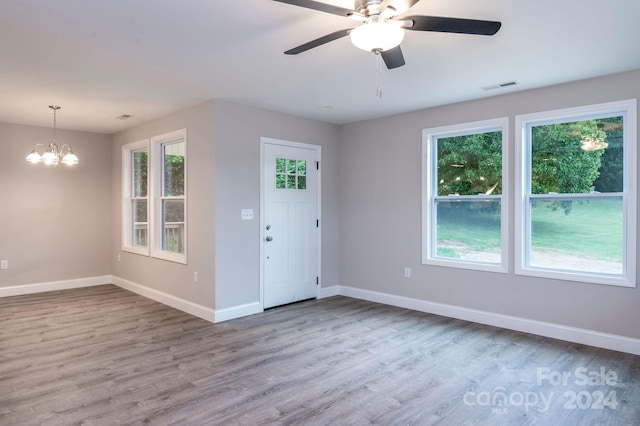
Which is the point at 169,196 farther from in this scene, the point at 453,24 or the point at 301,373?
the point at 453,24

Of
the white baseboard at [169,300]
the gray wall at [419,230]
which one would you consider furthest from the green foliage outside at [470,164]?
the white baseboard at [169,300]

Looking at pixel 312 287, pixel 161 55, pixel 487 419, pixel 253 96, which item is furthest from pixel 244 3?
pixel 312 287

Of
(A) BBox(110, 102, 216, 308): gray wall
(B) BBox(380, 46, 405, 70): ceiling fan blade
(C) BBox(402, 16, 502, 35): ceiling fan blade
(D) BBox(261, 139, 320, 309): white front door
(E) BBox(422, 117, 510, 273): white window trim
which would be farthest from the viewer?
(D) BBox(261, 139, 320, 309): white front door

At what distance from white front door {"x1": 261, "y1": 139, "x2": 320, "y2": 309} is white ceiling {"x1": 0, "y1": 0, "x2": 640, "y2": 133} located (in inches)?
30.6

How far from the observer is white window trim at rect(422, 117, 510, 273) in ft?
14.1

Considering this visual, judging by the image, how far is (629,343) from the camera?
3.55 m

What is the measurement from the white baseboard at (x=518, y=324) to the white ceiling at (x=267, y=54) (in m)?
2.42

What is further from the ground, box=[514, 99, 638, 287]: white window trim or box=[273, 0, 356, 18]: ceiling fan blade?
box=[273, 0, 356, 18]: ceiling fan blade

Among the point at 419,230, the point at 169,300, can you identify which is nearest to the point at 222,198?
the point at 169,300

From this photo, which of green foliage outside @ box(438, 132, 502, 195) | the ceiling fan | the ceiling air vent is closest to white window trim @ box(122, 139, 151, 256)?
green foliage outside @ box(438, 132, 502, 195)

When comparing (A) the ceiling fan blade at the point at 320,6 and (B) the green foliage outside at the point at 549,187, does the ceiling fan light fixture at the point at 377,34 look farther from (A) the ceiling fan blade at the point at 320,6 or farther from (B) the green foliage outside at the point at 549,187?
(B) the green foliage outside at the point at 549,187

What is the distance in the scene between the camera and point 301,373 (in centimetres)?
317

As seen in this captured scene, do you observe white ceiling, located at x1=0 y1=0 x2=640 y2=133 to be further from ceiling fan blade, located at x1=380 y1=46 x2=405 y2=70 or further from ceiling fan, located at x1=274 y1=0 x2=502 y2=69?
ceiling fan, located at x1=274 y1=0 x2=502 y2=69

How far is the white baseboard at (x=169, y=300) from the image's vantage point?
4.63 m
